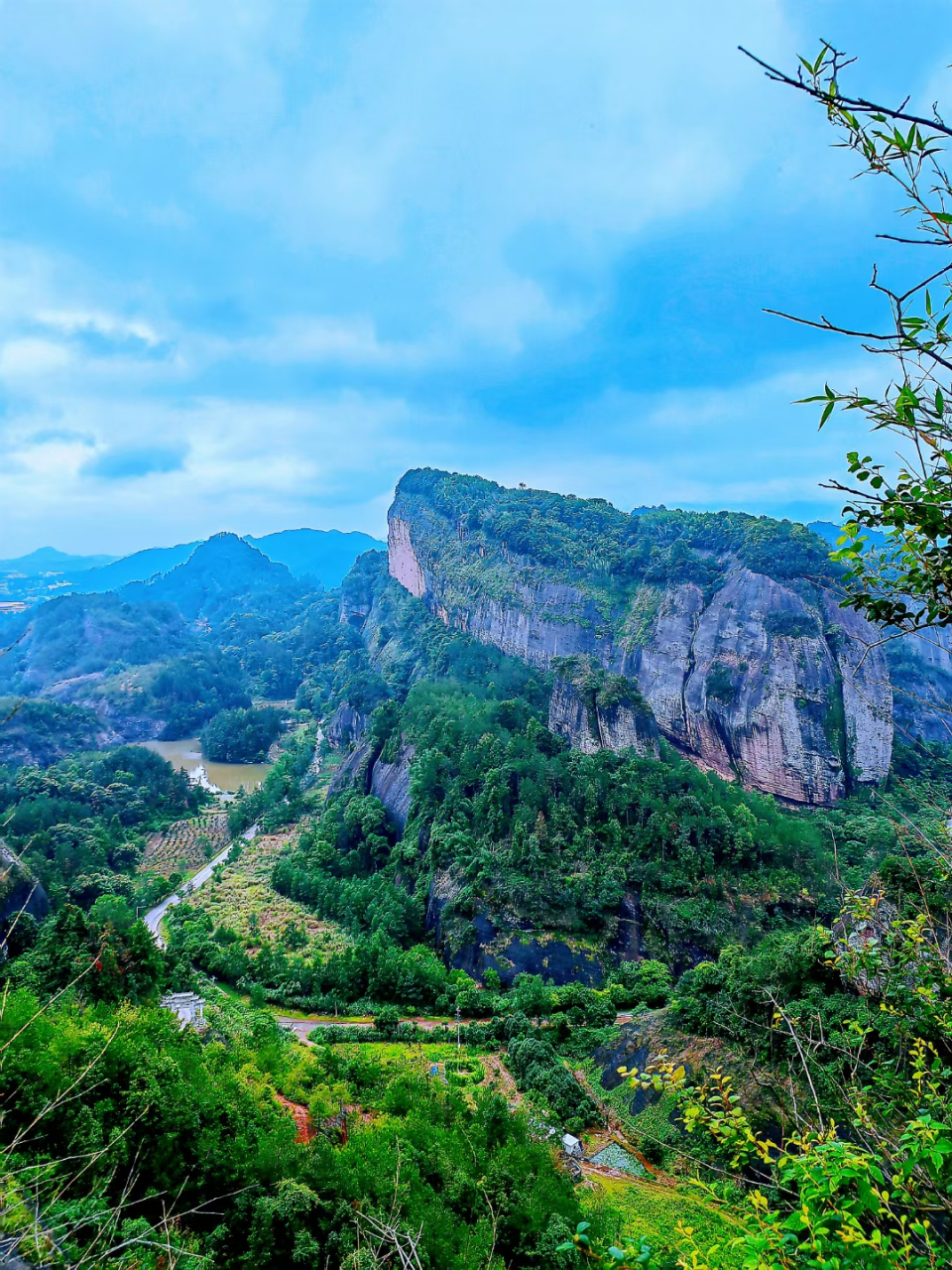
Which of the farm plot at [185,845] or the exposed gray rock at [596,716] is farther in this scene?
the farm plot at [185,845]

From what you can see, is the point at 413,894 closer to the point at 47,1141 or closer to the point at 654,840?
the point at 654,840

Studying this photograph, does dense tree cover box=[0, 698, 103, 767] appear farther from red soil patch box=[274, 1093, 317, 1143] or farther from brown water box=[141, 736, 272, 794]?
red soil patch box=[274, 1093, 317, 1143]

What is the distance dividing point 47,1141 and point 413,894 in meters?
18.6

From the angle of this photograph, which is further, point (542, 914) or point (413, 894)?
point (413, 894)

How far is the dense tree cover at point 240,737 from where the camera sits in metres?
57.6

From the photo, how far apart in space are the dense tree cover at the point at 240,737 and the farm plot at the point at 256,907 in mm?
24307

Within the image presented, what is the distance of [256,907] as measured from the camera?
Result: 91.3 ft

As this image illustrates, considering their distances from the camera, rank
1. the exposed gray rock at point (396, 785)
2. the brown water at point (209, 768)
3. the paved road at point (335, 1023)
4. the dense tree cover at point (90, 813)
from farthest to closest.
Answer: the brown water at point (209, 768) → the exposed gray rock at point (396, 785) → the dense tree cover at point (90, 813) → the paved road at point (335, 1023)

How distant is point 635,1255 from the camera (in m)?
2.17

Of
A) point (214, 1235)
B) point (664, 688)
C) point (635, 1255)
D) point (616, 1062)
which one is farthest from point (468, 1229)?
point (664, 688)

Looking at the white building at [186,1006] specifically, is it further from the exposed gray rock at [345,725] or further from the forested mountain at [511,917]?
the exposed gray rock at [345,725]

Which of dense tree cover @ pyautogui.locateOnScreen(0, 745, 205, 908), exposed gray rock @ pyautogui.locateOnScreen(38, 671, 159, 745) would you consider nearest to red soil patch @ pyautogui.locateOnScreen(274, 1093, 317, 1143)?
dense tree cover @ pyautogui.locateOnScreen(0, 745, 205, 908)

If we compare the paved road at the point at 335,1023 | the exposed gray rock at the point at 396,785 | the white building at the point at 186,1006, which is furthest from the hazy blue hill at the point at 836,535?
the exposed gray rock at the point at 396,785

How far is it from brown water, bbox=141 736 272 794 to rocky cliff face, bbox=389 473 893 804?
2526 cm
